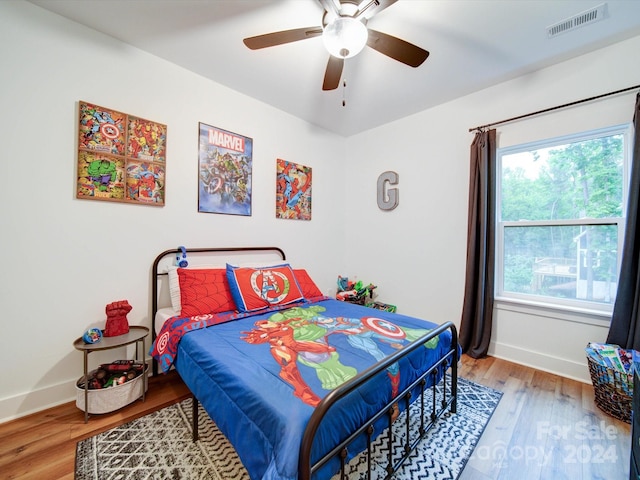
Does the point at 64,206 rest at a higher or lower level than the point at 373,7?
lower

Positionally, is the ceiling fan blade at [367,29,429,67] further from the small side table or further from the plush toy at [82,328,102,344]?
the plush toy at [82,328,102,344]

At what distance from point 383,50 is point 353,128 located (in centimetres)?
206

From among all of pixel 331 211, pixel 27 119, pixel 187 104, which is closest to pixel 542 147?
pixel 331 211

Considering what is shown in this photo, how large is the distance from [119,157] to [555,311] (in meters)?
3.94

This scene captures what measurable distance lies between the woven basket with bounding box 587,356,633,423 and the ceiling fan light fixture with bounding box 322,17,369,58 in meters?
2.66

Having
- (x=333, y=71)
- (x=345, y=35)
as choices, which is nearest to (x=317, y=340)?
(x=345, y=35)

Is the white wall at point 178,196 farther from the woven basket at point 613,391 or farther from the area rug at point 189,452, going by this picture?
the area rug at point 189,452

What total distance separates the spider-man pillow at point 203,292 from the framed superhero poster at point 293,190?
1190mm

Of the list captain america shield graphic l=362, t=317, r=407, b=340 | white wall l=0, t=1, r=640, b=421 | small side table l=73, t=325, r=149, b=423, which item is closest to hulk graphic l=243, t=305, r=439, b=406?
captain america shield graphic l=362, t=317, r=407, b=340

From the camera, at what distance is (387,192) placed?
3.56 metres

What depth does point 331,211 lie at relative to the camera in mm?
3867

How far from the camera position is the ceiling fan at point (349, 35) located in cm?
144

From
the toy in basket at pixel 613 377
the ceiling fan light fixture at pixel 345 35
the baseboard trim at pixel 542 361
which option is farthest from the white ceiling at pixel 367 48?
the baseboard trim at pixel 542 361

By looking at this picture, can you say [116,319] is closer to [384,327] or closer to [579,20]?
[384,327]
